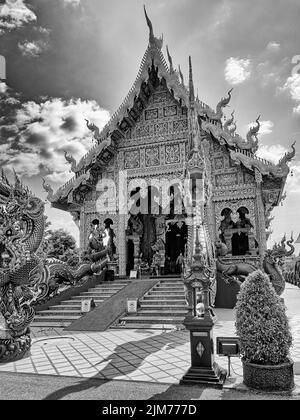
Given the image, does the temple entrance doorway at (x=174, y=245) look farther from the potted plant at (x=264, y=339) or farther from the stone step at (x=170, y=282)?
the potted plant at (x=264, y=339)

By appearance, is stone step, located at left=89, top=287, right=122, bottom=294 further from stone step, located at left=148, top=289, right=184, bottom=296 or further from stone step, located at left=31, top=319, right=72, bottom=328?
stone step, located at left=31, top=319, right=72, bottom=328

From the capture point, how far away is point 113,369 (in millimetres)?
5574

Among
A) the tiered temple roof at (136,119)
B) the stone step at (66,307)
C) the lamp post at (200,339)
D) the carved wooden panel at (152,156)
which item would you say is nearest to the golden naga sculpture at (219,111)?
the tiered temple roof at (136,119)

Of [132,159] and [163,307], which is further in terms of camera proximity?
[132,159]

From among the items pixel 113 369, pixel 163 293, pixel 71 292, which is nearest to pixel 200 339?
pixel 113 369

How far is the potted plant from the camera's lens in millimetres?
4301

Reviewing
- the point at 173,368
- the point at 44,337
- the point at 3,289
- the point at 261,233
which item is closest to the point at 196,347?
the point at 173,368

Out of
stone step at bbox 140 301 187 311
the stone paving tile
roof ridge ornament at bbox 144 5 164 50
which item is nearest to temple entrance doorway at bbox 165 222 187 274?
stone step at bbox 140 301 187 311

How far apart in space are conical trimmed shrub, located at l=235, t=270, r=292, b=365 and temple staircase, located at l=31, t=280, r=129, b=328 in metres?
7.03

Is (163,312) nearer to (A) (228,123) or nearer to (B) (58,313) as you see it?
(B) (58,313)

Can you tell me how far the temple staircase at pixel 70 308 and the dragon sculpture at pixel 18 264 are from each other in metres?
3.50

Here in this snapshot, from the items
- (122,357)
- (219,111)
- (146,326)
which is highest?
(219,111)

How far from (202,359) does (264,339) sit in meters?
0.97

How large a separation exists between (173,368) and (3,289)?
3782 mm
